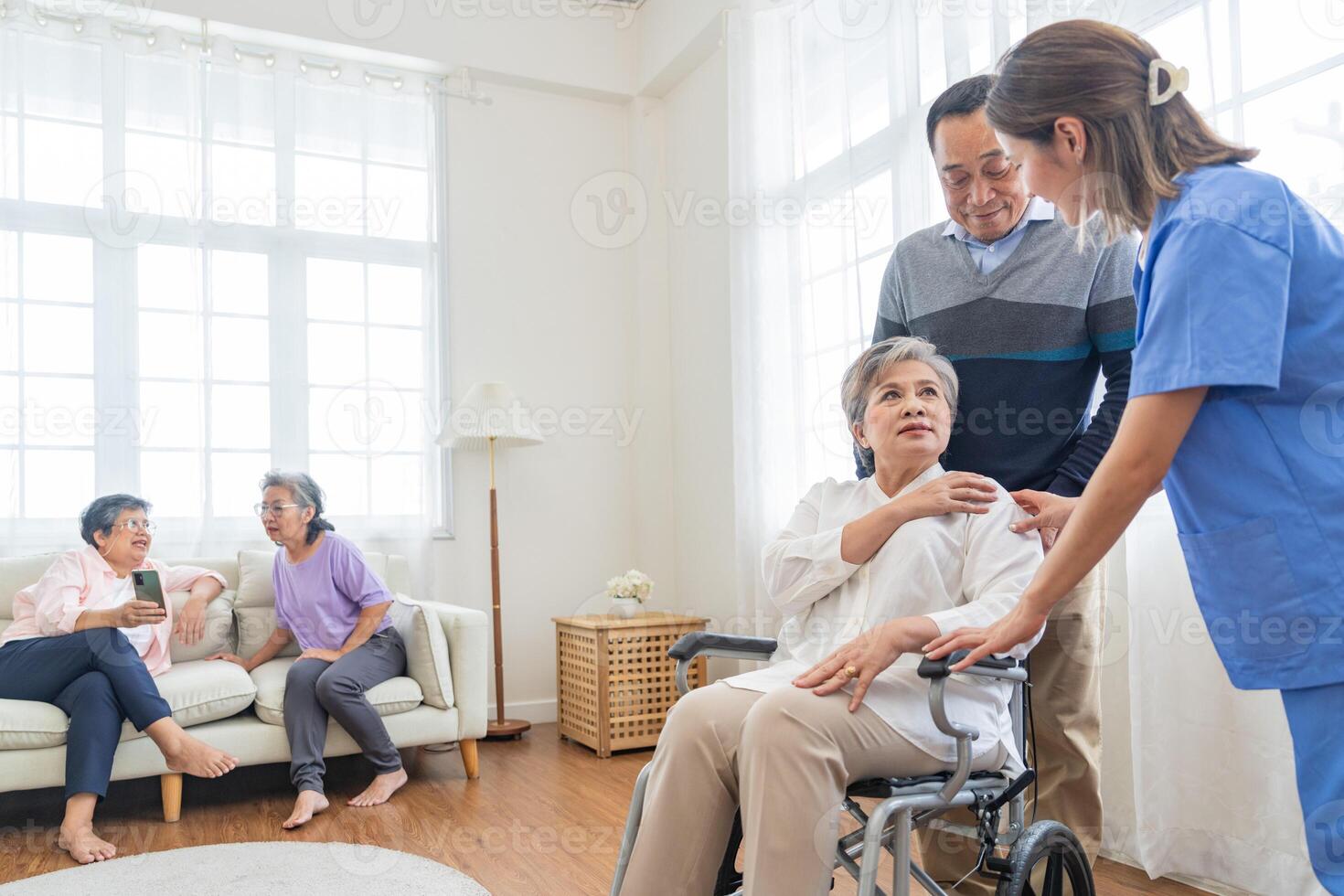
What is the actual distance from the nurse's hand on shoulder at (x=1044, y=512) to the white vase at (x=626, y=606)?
8.21 feet

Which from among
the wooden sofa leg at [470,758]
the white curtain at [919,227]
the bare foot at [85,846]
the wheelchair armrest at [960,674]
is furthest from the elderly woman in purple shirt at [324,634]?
the wheelchair armrest at [960,674]

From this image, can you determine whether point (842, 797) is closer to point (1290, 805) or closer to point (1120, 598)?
point (1290, 805)

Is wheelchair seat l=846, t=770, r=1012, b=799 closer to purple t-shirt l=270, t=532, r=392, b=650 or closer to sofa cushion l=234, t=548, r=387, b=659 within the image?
purple t-shirt l=270, t=532, r=392, b=650

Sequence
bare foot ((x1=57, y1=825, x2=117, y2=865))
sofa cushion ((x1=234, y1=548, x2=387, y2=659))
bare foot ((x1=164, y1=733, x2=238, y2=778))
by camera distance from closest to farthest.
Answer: bare foot ((x1=57, y1=825, x2=117, y2=865)) → bare foot ((x1=164, y1=733, x2=238, y2=778)) → sofa cushion ((x1=234, y1=548, x2=387, y2=659))

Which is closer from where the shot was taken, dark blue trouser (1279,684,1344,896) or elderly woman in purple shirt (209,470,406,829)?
dark blue trouser (1279,684,1344,896)

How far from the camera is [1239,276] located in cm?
102

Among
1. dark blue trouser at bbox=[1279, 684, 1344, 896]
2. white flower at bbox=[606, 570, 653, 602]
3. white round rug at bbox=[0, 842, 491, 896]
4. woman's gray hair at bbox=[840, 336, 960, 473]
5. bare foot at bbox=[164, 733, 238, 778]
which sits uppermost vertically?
woman's gray hair at bbox=[840, 336, 960, 473]

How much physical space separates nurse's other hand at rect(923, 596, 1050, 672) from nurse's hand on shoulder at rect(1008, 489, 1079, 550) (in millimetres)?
289

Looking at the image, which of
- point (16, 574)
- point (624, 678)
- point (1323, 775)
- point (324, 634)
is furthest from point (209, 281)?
point (1323, 775)

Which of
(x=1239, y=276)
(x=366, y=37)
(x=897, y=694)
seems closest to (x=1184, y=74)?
(x=1239, y=276)

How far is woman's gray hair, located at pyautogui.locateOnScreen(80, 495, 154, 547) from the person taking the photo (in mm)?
3244

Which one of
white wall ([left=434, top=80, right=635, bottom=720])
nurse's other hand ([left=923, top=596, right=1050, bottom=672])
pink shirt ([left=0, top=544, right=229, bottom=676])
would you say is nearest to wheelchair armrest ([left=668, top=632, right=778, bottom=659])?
nurse's other hand ([left=923, top=596, right=1050, bottom=672])

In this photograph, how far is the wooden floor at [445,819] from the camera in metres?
2.52

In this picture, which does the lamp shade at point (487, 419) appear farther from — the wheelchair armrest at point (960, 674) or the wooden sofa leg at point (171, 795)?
the wheelchair armrest at point (960, 674)
